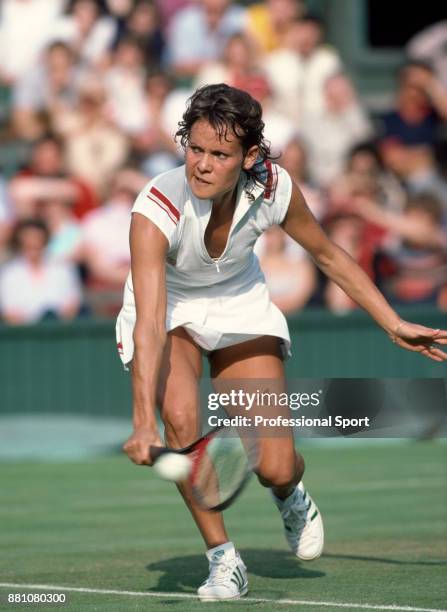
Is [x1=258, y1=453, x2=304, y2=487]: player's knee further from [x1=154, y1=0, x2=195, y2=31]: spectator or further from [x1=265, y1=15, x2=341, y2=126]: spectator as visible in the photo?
[x1=154, y1=0, x2=195, y2=31]: spectator

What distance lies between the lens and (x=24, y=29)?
607 inches

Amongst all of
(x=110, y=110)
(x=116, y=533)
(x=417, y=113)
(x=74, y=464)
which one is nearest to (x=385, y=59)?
(x=417, y=113)

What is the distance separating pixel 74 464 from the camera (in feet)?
40.8

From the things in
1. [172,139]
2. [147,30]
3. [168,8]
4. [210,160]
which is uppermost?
[168,8]

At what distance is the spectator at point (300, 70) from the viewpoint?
612 inches

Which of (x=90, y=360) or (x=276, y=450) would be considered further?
(x=90, y=360)

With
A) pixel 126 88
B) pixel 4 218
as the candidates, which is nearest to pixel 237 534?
pixel 4 218

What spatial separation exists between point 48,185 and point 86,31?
7.57 feet

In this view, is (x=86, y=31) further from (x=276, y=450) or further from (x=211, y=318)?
(x=276, y=450)

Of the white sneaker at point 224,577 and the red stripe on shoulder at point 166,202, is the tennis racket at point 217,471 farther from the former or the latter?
the red stripe on shoulder at point 166,202

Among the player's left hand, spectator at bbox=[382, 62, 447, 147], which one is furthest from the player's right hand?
spectator at bbox=[382, 62, 447, 147]

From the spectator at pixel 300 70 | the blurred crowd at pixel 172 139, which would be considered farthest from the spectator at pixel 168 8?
the spectator at pixel 300 70

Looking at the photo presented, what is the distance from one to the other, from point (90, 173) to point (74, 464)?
11.2 feet

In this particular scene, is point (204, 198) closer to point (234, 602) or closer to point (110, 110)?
point (234, 602)
